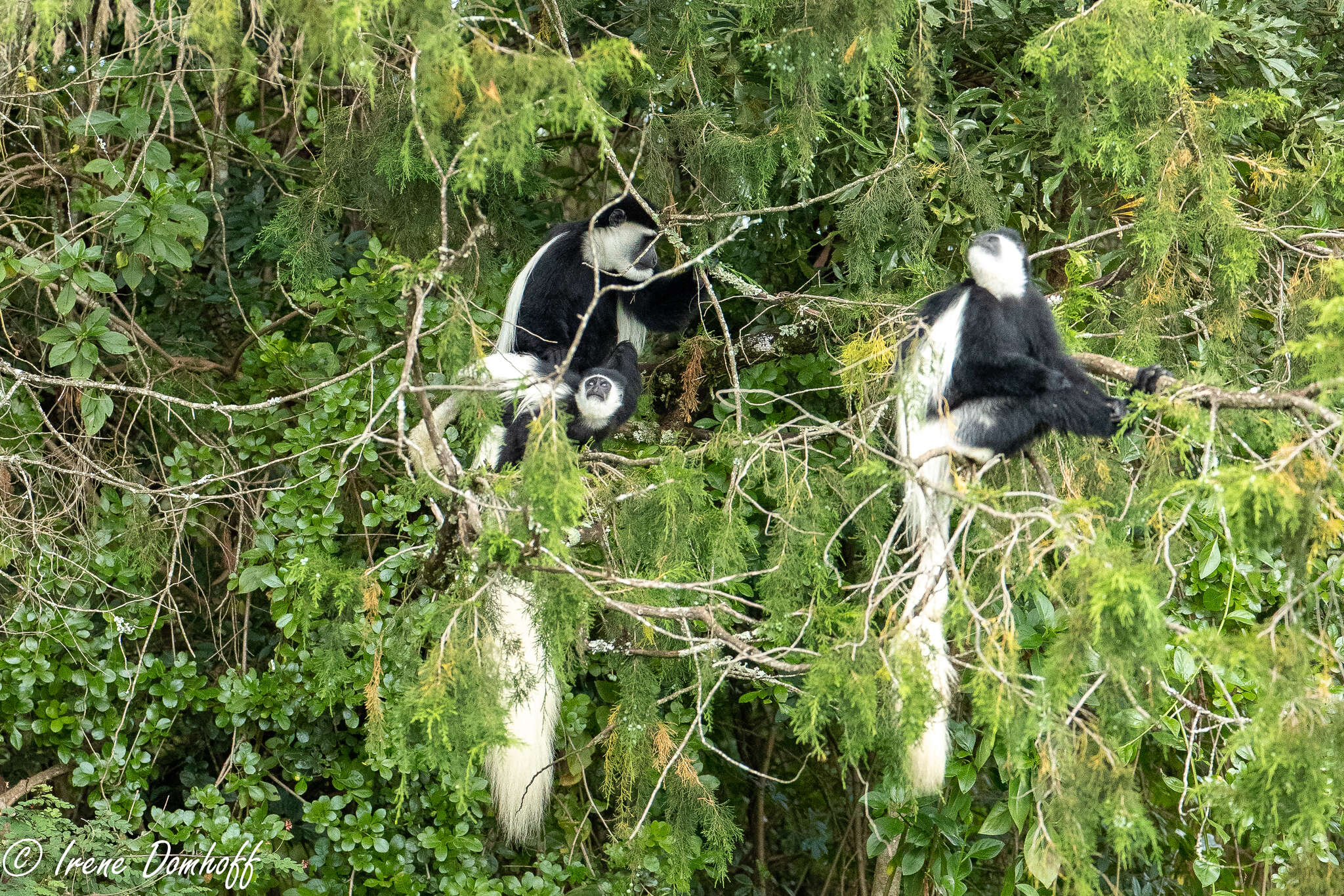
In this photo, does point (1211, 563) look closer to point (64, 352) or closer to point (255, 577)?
point (255, 577)

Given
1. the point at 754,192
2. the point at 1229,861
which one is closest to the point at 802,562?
the point at 754,192

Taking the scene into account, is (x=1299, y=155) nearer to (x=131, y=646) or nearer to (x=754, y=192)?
(x=754, y=192)

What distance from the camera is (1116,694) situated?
1.50m

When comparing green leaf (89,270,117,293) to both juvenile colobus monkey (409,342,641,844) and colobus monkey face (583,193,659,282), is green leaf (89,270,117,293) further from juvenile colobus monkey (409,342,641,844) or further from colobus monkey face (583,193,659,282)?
colobus monkey face (583,193,659,282)

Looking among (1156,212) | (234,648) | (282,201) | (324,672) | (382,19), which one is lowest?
(234,648)

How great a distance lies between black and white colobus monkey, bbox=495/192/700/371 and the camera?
123 inches

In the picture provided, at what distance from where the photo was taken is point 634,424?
9.68ft

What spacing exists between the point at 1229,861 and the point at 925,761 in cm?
183

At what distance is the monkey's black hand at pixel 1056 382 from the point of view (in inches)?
86.9

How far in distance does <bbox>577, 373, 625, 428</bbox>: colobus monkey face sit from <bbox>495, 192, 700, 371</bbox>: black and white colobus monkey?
1.30 ft

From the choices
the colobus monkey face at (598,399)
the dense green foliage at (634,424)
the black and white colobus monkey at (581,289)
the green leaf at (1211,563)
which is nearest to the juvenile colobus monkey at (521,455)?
the colobus monkey face at (598,399)

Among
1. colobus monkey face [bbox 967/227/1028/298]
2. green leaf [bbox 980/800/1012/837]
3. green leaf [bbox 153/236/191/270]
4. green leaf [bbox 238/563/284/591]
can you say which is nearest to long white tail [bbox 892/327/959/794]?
colobus monkey face [bbox 967/227/1028/298]
